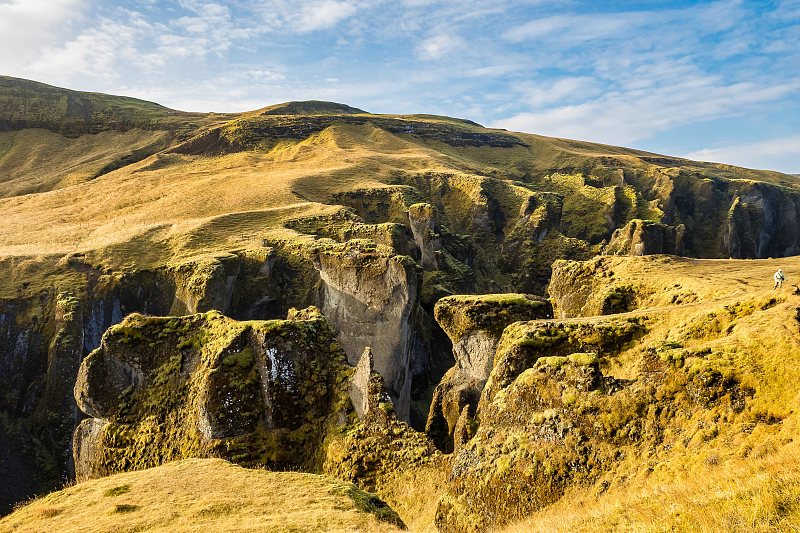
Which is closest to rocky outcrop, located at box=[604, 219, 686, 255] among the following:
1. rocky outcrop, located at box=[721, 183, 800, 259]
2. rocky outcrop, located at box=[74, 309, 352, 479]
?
rocky outcrop, located at box=[721, 183, 800, 259]

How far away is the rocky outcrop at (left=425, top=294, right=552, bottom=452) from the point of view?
103 ft

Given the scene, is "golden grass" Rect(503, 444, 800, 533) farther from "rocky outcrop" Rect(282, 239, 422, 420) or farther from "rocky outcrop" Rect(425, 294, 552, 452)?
"rocky outcrop" Rect(282, 239, 422, 420)

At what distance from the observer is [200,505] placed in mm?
18312

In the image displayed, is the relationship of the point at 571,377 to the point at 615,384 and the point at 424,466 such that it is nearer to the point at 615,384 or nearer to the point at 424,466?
the point at 615,384

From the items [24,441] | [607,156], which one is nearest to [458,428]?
[24,441]

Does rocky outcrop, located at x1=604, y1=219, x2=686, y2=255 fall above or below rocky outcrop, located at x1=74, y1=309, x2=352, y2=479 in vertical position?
above

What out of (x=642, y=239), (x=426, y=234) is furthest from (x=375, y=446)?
(x=642, y=239)

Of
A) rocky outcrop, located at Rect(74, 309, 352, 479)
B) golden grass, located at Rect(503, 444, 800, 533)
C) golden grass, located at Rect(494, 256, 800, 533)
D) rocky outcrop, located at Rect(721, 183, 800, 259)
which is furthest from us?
rocky outcrop, located at Rect(721, 183, 800, 259)

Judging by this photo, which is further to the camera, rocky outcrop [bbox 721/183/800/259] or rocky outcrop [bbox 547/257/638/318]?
rocky outcrop [bbox 721/183/800/259]

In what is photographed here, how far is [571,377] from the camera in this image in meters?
16.9

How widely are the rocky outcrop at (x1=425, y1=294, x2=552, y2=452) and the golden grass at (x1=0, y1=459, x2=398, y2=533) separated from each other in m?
11.7

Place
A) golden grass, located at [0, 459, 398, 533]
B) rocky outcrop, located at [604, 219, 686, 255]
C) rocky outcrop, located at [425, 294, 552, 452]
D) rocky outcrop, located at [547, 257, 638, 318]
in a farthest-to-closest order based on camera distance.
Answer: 1. rocky outcrop, located at [604, 219, 686, 255]
2. rocky outcrop, located at [425, 294, 552, 452]
3. rocky outcrop, located at [547, 257, 638, 318]
4. golden grass, located at [0, 459, 398, 533]

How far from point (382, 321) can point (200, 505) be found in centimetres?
3215

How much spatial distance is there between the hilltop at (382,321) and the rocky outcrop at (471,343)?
16cm
